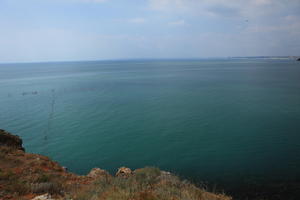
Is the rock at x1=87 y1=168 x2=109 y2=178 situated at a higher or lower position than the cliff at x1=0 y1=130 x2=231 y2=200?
lower

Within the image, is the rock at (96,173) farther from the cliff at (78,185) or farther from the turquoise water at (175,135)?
the turquoise water at (175,135)

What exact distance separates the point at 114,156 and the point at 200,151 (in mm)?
7300

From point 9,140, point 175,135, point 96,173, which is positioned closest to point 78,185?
point 96,173

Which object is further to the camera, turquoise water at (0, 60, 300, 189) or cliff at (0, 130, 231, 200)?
turquoise water at (0, 60, 300, 189)

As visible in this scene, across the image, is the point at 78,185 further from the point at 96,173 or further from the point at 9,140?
the point at 9,140

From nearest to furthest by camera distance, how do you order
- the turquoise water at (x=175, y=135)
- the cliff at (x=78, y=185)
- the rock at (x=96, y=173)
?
the cliff at (x=78, y=185) → the rock at (x=96, y=173) → the turquoise water at (x=175, y=135)

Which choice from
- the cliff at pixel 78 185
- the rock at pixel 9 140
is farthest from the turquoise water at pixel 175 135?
the cliff at pixel 78 185

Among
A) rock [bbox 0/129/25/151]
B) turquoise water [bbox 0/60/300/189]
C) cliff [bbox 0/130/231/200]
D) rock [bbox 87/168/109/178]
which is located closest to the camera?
cliff [bbox 0/130/231/200]

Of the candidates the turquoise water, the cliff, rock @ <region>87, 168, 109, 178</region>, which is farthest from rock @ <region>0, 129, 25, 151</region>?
rock @ <region>87, 168, 109, 178</region>

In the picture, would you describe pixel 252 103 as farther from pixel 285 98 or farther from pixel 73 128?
pixel 73 128

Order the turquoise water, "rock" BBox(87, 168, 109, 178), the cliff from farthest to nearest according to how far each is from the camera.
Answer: the turquoise water < "rock" BBox(87, 168, 109, 178) < the cliff

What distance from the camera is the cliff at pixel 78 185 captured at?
5512mm

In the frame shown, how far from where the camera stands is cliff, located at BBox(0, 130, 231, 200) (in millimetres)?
5512

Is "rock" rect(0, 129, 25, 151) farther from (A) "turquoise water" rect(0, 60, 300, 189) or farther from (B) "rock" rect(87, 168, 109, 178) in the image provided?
(B) "rock" rect(87, 168, 109, 178)
